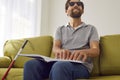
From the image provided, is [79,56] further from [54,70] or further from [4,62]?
[4,62]

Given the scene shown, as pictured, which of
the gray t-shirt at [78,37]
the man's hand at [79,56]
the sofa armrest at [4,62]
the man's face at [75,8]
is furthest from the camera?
the sofa armrest at [4,62]

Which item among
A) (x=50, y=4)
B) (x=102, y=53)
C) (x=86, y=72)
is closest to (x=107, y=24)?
(x=102, y=53)

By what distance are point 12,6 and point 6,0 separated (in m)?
0.12

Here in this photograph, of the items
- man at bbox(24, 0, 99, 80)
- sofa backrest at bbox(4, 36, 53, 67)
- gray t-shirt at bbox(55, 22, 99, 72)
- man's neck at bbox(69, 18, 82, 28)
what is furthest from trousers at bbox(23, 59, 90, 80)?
sofa backrest at bbox(4, 36, 53, 67)

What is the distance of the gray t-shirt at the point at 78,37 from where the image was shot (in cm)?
212

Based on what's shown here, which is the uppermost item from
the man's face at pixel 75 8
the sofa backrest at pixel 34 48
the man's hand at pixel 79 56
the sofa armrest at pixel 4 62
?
the man's face at pixel 75 8

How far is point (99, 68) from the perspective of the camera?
7.40 ft

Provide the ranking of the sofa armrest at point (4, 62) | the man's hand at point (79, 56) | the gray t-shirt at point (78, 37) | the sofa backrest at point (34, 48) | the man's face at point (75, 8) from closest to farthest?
1. the man's hand at point (79, 56)
2. the gray t-shirt at point (78, 37)
3. the man's face at point (75, 8)
4. the sofa armrest at point (4, 62)
5. the sofa backrest at point (34, 48)

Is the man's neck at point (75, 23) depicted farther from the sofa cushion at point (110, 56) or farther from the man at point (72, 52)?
the sofa cushion at point (110, 56)

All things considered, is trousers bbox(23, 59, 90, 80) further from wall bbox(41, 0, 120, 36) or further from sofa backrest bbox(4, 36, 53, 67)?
wall bbox(41, 0, 120, 36)

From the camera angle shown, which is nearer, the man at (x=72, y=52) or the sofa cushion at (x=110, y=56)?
the man at (x=72, y=52)

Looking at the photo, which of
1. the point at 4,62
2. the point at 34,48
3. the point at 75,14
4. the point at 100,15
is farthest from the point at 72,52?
the point at 100,15

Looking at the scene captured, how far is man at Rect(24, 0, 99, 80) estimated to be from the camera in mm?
1667

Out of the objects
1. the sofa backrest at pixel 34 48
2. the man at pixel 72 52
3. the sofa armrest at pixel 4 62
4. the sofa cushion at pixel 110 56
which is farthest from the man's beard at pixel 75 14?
the sofa armrest at pixel 4 62
